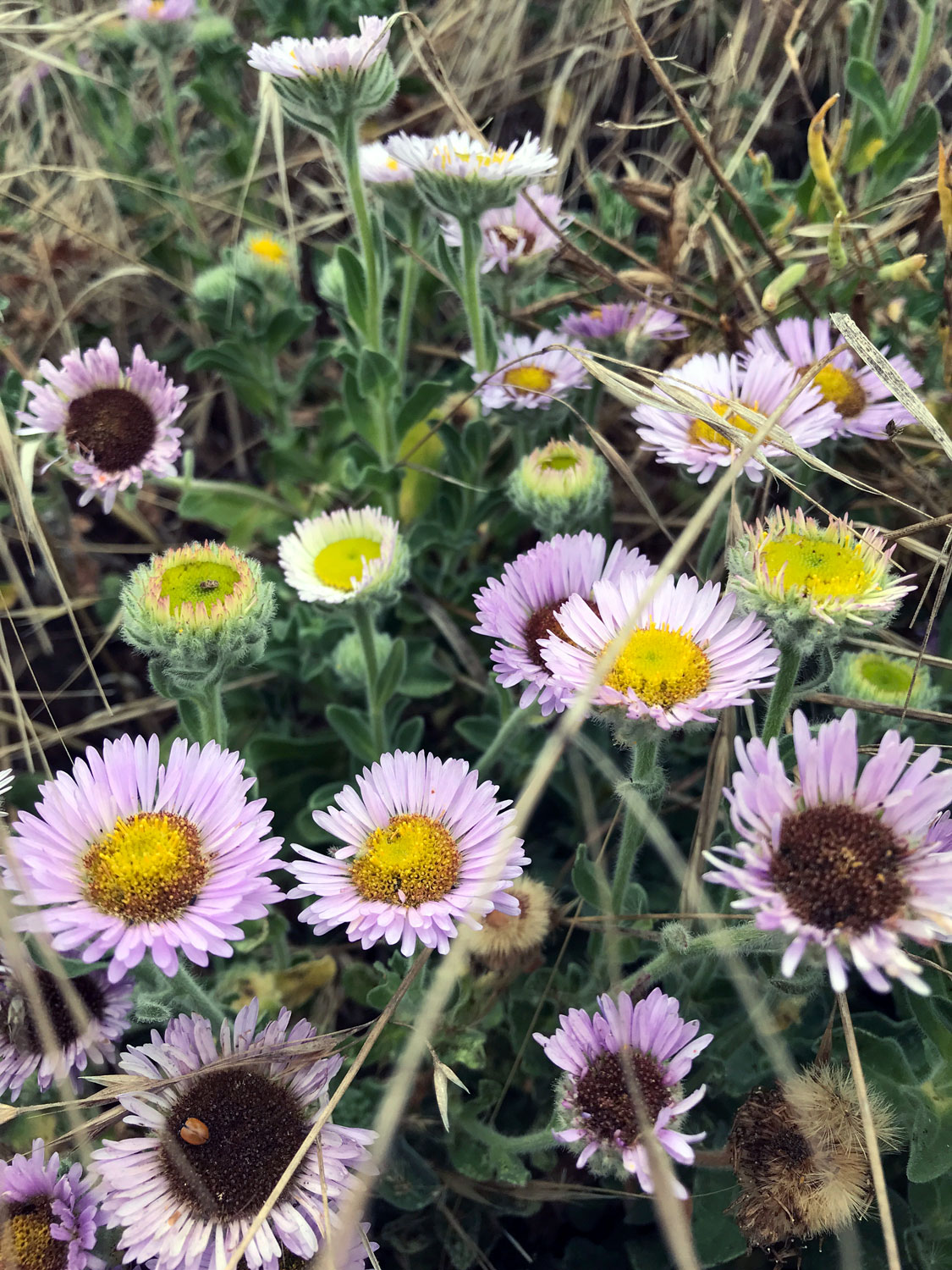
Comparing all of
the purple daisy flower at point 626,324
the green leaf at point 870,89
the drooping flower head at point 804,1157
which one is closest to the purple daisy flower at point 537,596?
the drooping flower head at point 804,1157

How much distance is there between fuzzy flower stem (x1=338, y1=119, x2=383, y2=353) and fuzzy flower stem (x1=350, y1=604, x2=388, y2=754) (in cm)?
75

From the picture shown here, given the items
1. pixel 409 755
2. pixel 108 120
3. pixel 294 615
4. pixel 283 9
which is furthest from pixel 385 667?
pixel 108 120

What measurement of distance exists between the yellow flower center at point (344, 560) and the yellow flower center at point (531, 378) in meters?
0.57

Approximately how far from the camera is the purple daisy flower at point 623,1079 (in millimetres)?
1485

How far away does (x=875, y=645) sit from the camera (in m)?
1.85

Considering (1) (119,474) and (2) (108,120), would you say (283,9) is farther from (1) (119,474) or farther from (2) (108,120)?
(1) (119,474)

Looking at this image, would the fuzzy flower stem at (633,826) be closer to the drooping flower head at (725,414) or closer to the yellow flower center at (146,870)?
the drooping flower head at (725,414)

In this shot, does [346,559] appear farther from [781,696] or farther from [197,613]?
[781,696]

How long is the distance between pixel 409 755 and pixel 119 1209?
82 centimetres

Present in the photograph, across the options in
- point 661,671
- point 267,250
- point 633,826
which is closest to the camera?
point 661,671

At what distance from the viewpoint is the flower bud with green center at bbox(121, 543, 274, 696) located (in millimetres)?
1800

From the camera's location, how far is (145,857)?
1586 mm

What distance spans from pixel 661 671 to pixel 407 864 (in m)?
0.52

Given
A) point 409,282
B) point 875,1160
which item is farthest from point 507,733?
point 409,282
